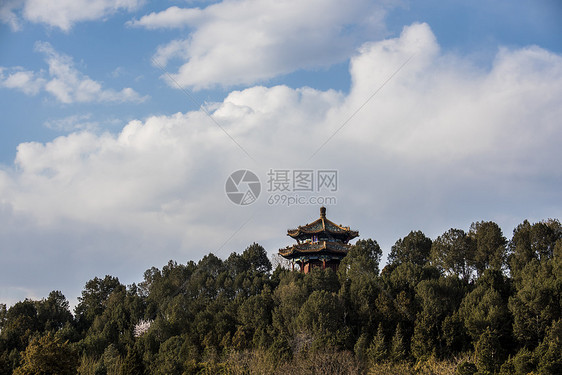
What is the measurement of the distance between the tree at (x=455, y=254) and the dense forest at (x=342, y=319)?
0.27ft

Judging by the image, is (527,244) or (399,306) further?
(527,244)

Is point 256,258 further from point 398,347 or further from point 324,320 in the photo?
point 398,347

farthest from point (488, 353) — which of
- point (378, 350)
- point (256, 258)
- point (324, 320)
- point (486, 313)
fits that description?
point (256, 258)

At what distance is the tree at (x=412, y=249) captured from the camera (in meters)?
52.8

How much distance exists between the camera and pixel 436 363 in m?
35.0

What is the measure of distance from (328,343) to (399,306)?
6131mm

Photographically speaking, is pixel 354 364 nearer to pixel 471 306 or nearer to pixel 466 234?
pixel 471 306

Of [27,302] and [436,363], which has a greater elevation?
[27,302]

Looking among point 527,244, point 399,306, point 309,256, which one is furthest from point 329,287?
point 527,244

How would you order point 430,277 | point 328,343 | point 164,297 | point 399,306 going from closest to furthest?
point 328,343, point 399,306, point 430,277, point 164,297

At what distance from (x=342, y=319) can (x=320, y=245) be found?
15.3 m

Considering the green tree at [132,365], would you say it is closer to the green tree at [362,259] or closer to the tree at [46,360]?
the tree at [46,360]

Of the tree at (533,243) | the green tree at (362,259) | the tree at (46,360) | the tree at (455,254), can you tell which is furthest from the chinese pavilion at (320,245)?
the tree at (46,360)

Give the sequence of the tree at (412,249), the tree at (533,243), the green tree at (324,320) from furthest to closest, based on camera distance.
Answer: the tree at (412,249)
the tree at (533,243)
the green tree at (324,320)
